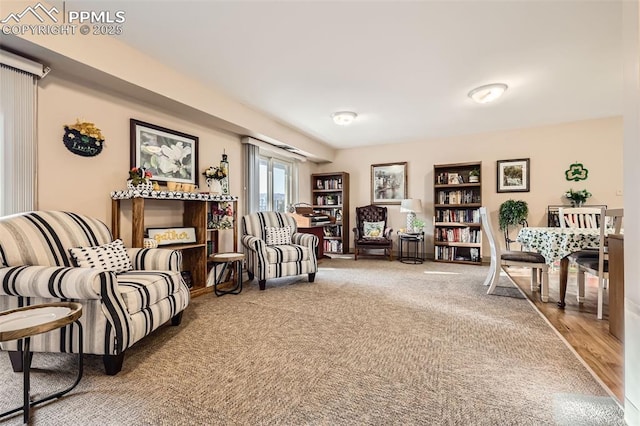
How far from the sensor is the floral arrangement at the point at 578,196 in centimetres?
472

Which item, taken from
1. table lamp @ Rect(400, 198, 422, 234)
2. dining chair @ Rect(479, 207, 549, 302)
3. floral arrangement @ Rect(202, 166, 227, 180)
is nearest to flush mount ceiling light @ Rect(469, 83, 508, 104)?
dining chair @ Rect(479, 207, 549, 302)

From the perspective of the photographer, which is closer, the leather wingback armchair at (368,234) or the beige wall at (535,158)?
the beige wall at (535,158)

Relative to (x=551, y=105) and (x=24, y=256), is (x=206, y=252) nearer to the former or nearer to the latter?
(x=24, y=256)

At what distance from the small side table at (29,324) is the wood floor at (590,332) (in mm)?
2661

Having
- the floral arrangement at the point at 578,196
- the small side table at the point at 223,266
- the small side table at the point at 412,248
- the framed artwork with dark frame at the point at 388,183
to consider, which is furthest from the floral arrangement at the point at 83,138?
the floral arrangement at the point at 578,196

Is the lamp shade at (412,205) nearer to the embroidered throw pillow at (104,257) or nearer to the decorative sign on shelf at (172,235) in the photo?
the decorative sign on shelf at (172,235)

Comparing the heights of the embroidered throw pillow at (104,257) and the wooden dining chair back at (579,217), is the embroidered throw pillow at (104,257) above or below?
below

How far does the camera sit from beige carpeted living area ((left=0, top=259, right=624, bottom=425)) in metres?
1.31

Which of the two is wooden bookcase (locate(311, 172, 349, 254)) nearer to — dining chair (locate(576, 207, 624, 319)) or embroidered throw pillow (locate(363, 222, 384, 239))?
embroidered throw pillow (locate(363, 222, 384, 239))

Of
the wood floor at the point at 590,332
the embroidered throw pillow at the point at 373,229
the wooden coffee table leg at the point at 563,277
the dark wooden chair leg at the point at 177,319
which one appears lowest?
the wood floor at the point at 590,332

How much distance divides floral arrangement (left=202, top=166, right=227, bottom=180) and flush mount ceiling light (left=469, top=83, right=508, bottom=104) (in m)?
3.35

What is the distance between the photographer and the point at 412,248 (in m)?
6.11

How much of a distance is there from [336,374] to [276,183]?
14.7 ft

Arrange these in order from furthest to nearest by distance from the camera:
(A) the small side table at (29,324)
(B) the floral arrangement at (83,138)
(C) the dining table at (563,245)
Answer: (C) the dining table at (563,245)
(B) the floral arrangement at (83,138)
(A) the small side table at (29,324)
